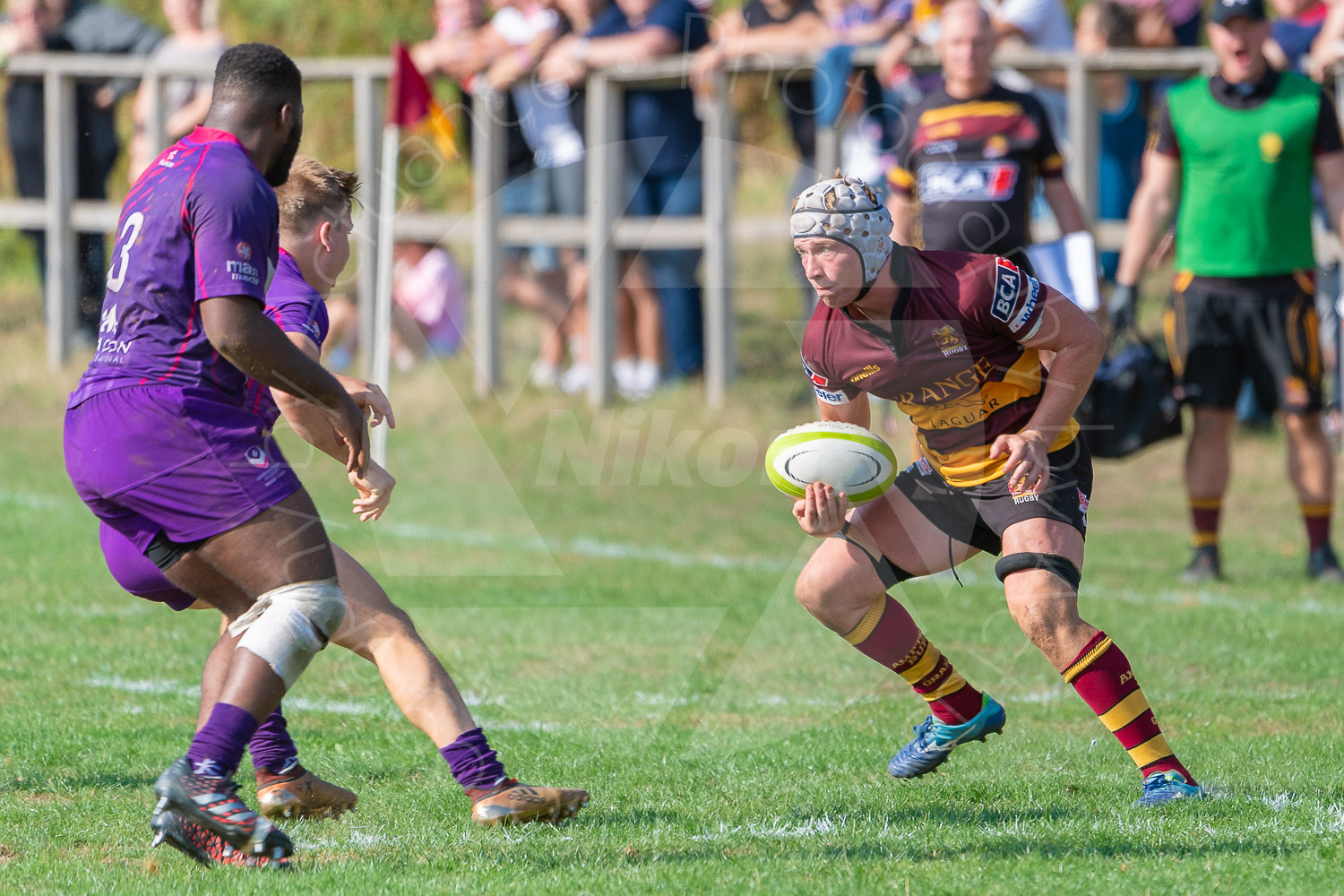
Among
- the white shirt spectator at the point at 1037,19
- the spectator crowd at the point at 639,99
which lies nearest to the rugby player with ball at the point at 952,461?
the spectator crowd at the point at 639,99

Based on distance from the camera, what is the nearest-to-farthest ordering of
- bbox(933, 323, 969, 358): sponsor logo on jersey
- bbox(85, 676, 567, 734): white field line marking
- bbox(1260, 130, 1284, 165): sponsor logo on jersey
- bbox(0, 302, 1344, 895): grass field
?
bbox(0, 302, 1344, 895): grass field → bbox(933, 323, 969, 358): sponsor logo on jersey → bbox(85, 676, 567, 734): white field line marking → bbox(1260, 130, 1284, 165): sponsor logo on jersey

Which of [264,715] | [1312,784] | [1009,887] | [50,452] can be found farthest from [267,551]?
[50,452]

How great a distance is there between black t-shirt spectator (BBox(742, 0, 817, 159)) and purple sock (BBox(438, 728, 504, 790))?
8343 millimetres

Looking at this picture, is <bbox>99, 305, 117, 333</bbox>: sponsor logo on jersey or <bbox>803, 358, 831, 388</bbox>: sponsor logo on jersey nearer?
<bbox>99, 305, 117, 333</bbox>: sponsor logo on jersey

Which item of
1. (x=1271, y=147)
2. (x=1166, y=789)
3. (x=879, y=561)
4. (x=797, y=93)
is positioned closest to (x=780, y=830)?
(x=879, y=561)

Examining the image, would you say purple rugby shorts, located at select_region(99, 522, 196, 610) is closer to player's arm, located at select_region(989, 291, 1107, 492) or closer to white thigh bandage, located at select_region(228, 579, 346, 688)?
white thigh bandage, located at select_region(228, 579, 346, 688)

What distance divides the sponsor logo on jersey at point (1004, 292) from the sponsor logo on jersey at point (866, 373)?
0.40 meters

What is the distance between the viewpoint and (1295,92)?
8383mm

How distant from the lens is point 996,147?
8.37 meters

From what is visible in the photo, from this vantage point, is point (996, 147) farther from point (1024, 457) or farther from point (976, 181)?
point (1024, 457)

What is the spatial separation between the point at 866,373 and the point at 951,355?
252 millimetres

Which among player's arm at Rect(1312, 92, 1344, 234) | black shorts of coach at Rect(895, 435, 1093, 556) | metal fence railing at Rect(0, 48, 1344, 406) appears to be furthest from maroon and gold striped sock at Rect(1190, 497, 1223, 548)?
black shorts of coach at Rect(895, 435, 1093, 556)

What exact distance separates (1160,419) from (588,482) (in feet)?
14.2

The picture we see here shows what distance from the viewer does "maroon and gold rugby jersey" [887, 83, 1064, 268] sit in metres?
8.38
